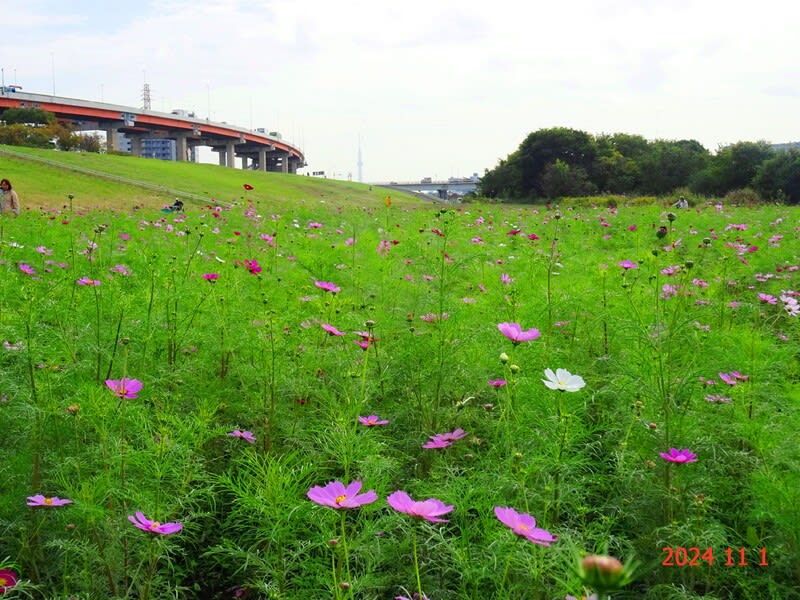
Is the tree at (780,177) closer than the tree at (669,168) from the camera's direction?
Yes

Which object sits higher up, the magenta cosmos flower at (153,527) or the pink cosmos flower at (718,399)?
the pink cosmos flower at (718,399)

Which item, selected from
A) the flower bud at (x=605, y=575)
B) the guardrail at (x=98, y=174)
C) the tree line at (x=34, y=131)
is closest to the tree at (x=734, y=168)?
the guardrail at (x=98, y=174)

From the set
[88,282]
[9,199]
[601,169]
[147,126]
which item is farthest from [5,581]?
[147,126]

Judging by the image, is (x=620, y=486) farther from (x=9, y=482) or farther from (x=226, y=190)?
(x=226, y=190)

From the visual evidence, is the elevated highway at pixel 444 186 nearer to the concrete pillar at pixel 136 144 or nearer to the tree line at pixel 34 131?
the concrete pillar at pixel 136 144

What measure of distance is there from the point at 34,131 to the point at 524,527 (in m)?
31.0

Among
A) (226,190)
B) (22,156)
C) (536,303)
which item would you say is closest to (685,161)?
(226,190)

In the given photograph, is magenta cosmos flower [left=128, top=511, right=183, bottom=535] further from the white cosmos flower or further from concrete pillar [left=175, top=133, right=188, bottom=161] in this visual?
concrete pillar [left=175, top=133, right=188, bottom=161]

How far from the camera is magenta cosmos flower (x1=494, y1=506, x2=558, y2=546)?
84 cm

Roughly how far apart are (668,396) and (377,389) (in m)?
0.91

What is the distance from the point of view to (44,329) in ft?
5.74

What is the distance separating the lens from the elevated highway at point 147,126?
34969mm

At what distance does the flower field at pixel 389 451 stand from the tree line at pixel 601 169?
900 inches

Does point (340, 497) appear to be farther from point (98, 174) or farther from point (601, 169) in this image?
point (601, 169)
